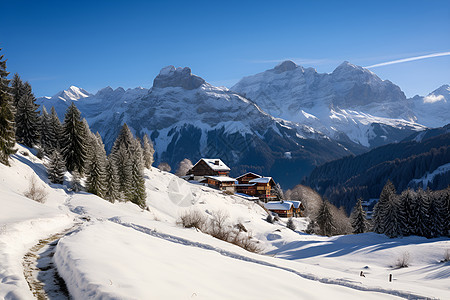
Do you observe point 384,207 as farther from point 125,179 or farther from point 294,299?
point 294,299

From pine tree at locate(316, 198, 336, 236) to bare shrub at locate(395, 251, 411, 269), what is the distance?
34165mm

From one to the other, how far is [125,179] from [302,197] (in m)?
78.1

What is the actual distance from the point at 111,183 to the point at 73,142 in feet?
28.3

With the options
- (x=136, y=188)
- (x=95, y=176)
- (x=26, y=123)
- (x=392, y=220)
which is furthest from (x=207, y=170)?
(x=95, y=176)

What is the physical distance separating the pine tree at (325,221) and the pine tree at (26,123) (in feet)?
207

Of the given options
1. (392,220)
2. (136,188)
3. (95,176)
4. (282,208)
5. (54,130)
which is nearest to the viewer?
(95,176)

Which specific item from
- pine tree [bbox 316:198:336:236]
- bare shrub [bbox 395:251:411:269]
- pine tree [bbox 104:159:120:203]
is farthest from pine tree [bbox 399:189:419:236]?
pine tree [bbox 104:159:120:203]

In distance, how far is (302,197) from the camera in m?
107

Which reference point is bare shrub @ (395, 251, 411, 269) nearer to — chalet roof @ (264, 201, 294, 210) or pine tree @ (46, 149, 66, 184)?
pine tree @ (46, 149, 66, 184)

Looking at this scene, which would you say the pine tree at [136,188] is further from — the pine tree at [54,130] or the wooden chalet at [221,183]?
the wooden chalet at [221,183]

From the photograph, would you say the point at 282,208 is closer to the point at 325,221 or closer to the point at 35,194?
the point at 325,221

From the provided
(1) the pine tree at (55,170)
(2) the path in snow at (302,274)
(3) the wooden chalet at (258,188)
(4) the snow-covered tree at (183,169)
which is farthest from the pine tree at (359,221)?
(4) the snow-covered tree at (183,169)

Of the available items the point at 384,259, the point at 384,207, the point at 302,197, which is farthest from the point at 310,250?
the point at 302,197

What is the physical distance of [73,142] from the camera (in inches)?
1631
